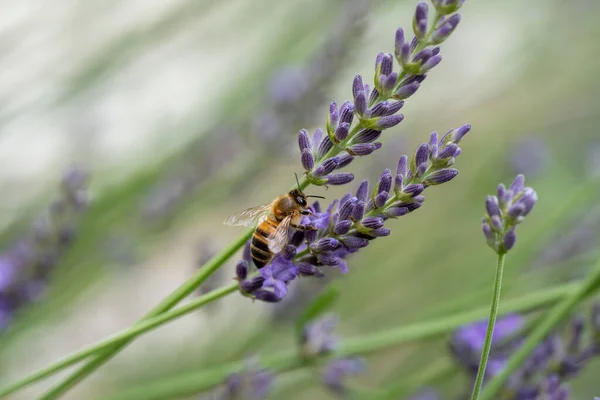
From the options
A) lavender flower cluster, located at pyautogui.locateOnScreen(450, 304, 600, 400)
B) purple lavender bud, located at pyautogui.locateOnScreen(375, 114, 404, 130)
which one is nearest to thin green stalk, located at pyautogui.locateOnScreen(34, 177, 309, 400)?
purple lavender bud, located at pyautogui.locateOnScreen(375, 114, 404, 130)

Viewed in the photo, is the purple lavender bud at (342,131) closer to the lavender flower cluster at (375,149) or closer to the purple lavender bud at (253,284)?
the lavender flower cluster at (375,149)

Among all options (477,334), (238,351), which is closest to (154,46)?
(238,351)

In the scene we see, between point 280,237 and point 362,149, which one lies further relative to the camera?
point 280,237

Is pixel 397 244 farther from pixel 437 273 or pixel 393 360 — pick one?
pixel 393 360

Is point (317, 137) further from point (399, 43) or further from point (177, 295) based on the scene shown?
point (177, 295)

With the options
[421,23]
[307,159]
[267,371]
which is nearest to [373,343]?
[267,371]
